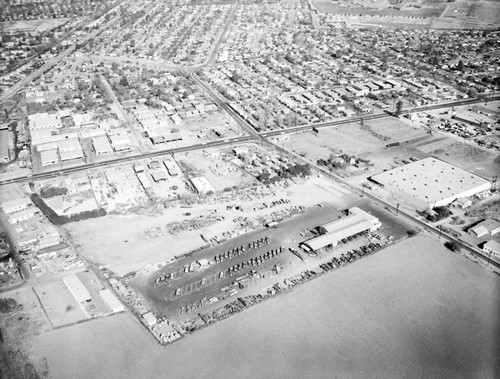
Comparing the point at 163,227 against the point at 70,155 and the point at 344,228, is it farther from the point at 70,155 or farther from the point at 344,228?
the point at 70,155

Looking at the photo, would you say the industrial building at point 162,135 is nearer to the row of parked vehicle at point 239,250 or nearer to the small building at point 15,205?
the small building at point 15,205

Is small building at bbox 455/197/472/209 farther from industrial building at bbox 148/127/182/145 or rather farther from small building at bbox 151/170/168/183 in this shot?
industrial building at bbox 148/127/182/145

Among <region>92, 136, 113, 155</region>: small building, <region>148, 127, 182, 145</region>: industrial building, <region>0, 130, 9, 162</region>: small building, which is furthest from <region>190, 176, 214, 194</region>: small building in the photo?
<region>0, 130, 9, 162</region>: small building

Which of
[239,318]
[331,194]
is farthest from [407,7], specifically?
[239,318]

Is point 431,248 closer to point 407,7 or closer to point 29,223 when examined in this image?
point 29,223

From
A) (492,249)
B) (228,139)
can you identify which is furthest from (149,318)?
(228,139)

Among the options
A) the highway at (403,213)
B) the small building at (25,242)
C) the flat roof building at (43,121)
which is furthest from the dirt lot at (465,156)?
the flat roof building at (43,121)
